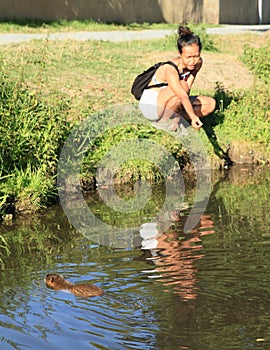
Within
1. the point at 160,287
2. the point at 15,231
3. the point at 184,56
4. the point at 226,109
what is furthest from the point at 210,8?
the point at 160,287

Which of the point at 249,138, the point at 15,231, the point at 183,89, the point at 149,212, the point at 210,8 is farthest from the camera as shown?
the point at 210,8

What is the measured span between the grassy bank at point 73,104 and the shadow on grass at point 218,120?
0.04 feet

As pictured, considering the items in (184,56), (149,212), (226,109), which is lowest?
(149,212)

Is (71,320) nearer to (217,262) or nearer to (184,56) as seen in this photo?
(217,262)

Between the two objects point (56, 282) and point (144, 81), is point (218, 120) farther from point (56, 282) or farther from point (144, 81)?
point (56, 282)

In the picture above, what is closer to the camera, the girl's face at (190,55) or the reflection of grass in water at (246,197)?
the reflection of grass in water at (246,197)

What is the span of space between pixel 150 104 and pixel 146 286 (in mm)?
4129

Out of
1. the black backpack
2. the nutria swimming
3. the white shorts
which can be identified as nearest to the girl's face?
the black backpack

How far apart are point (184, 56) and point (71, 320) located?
479cm

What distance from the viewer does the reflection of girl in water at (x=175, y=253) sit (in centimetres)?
584

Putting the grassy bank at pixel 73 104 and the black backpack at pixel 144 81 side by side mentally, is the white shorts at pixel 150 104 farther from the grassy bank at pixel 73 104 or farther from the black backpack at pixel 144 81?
the grassy bank at pixel 73 104

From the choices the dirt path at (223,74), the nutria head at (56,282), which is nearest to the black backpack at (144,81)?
the dirt path at (223,74)

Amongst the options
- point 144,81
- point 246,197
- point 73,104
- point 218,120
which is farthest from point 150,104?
point 73,104

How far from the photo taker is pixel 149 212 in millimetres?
8578
